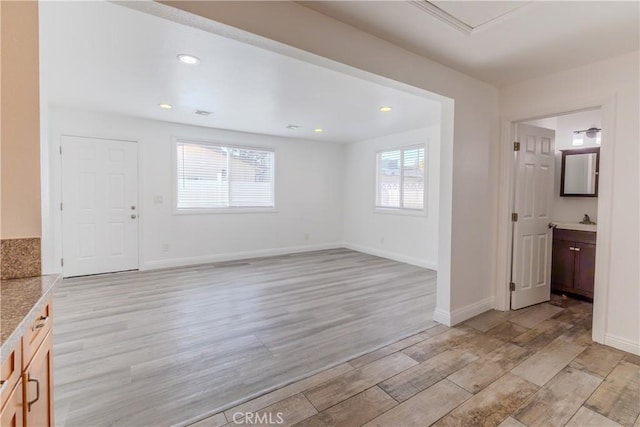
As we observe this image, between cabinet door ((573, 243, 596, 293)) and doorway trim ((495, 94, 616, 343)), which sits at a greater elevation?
doorway trim ((495, 94, 616, 343))

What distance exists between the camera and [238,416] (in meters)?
1.73

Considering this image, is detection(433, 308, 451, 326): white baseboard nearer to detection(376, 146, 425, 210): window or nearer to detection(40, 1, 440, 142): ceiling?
detection(40, 1, 440, 142): ceiling

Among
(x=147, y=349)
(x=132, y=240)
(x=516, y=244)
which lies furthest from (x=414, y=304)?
(x=132, y=240)

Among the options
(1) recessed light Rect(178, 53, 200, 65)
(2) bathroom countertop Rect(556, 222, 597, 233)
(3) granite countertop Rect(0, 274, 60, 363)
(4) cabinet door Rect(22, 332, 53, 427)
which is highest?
(1) recessed light Rect(178, 53, 200, 65)

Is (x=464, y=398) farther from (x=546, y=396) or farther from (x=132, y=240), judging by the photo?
(x=132, y=240)

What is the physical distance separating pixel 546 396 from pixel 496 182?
2117 mm

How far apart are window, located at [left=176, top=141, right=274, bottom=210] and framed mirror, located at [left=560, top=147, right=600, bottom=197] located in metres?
4.83

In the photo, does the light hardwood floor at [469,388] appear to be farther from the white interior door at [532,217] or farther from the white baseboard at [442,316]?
the white interior door at [532,217]

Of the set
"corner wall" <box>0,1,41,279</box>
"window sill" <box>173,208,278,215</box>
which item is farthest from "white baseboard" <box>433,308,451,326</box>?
"window sill" <box>173,208,278,215</box>

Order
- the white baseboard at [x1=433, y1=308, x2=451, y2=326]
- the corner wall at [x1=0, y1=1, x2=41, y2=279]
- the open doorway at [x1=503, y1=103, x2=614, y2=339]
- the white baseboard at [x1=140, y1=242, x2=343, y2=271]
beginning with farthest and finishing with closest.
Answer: the white baseboard at [x1=140, y1=242, x2=343, y2=271]
the open doorway at [x1=503, y1=103, x2=614, y2=339]
the white baseboard at [x1=433, y1=308, x2=451, y2=326]
the corner wall at [x1=0, y1=1, x2=41, y2=279]

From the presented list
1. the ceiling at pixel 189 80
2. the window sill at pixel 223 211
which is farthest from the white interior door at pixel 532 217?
the window sill at pixel 223 211

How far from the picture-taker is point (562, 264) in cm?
A: 378

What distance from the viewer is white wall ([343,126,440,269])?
206 inches

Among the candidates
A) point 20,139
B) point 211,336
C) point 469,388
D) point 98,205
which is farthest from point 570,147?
point 98,205
